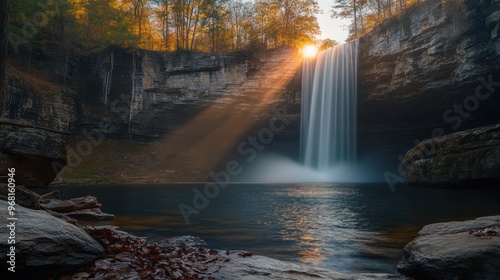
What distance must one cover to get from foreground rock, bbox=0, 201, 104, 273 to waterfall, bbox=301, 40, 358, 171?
31678mm

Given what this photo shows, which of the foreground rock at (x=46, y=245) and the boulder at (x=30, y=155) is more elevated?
the boulder at (x=30, y=155)

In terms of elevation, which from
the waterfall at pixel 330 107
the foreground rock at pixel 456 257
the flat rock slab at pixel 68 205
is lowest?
the flat rock slab at pixel 68 205

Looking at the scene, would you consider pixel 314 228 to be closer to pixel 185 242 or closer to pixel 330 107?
pixel 185 242

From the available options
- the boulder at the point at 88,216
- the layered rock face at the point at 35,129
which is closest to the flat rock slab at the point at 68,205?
the boulder at the point at 88,216

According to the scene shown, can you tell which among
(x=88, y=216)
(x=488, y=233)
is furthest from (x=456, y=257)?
(x=88, y=216)

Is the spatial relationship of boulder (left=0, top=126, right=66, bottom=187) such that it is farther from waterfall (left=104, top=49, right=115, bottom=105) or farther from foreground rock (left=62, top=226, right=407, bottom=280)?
waterfall (left=104, top=49, right=115, bottom=105)

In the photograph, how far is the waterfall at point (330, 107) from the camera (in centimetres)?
3300

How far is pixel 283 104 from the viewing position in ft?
128

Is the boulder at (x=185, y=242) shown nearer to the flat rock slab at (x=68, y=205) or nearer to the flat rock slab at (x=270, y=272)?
the flat rock slab at (x=270, y=272)

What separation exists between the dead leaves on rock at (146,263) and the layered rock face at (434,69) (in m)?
27.5

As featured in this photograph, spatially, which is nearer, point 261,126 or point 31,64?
point 31,64

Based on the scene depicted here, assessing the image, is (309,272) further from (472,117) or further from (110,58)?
(110,58)

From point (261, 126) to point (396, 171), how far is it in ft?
71.4

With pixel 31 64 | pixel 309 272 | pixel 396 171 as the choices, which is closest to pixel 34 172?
pixel 309 272
